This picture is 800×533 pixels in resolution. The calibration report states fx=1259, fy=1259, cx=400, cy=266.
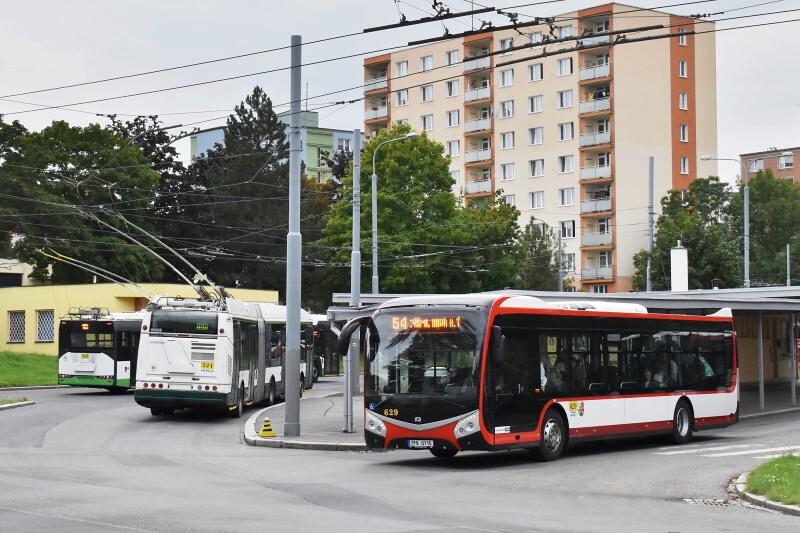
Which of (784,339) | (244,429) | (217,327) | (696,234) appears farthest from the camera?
(696,234)

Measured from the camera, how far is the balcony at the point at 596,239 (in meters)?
83.6

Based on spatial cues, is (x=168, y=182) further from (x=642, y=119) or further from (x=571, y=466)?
(x=571, y=466)

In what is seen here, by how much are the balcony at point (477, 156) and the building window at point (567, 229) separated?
800 cm

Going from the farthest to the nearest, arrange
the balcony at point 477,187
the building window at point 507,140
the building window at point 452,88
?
the building window at point 452,88 → the balcony at point 477,187 → the building window at point 507,140

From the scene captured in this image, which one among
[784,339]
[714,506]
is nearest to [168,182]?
[784,339]

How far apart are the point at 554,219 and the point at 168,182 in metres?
26.5

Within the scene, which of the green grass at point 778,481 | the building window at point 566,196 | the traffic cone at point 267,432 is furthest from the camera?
the building window at point 566,196

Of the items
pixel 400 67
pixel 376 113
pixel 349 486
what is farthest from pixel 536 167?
pixel 349 486

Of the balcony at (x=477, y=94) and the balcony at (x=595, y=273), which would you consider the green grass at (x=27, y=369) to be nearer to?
the balcony at (x=595, y=273)

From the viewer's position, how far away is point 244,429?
28.2 meters

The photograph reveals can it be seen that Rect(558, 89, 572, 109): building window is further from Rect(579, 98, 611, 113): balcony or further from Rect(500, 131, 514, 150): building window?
Rect(500, 131, 514, 150): building window

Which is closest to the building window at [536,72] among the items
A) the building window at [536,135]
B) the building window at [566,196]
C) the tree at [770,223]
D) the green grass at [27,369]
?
the building window at [536,135]

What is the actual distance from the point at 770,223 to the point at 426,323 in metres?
74.1

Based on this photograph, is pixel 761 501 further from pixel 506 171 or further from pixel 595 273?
pixel 506 171
